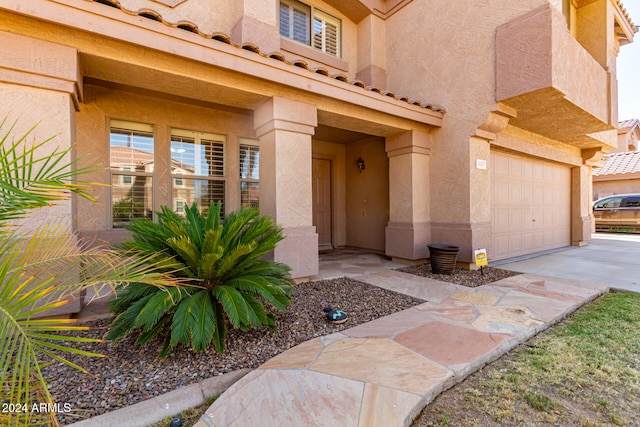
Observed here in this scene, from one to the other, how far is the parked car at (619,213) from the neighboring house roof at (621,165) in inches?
120

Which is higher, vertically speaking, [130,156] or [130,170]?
[130,156]

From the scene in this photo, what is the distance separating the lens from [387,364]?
2.29 m

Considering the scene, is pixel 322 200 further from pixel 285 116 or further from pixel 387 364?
pixel 387 364

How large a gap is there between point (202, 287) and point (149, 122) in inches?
140

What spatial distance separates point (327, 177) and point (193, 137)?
12.4 ft

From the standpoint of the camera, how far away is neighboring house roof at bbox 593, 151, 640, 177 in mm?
14452

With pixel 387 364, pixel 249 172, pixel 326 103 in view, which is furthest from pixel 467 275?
pixel 249 172

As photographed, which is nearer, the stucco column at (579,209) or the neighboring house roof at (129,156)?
the neighboring house roof at (129,156)

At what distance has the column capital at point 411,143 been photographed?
18.9 feet

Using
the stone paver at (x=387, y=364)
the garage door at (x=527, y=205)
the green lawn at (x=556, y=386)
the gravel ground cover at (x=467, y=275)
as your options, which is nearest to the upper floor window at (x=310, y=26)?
the garage door at (x=527, y=205)

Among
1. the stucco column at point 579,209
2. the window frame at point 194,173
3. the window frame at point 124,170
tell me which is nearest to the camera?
the window frame at point 124,170

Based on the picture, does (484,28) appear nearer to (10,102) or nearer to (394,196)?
(394,196)

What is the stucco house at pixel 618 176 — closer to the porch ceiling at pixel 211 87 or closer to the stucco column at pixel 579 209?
the stucco column at pixel 579 209

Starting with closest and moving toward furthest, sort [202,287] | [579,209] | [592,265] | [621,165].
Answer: [202,287] → [592,265] → [579,209] → [621,165]
